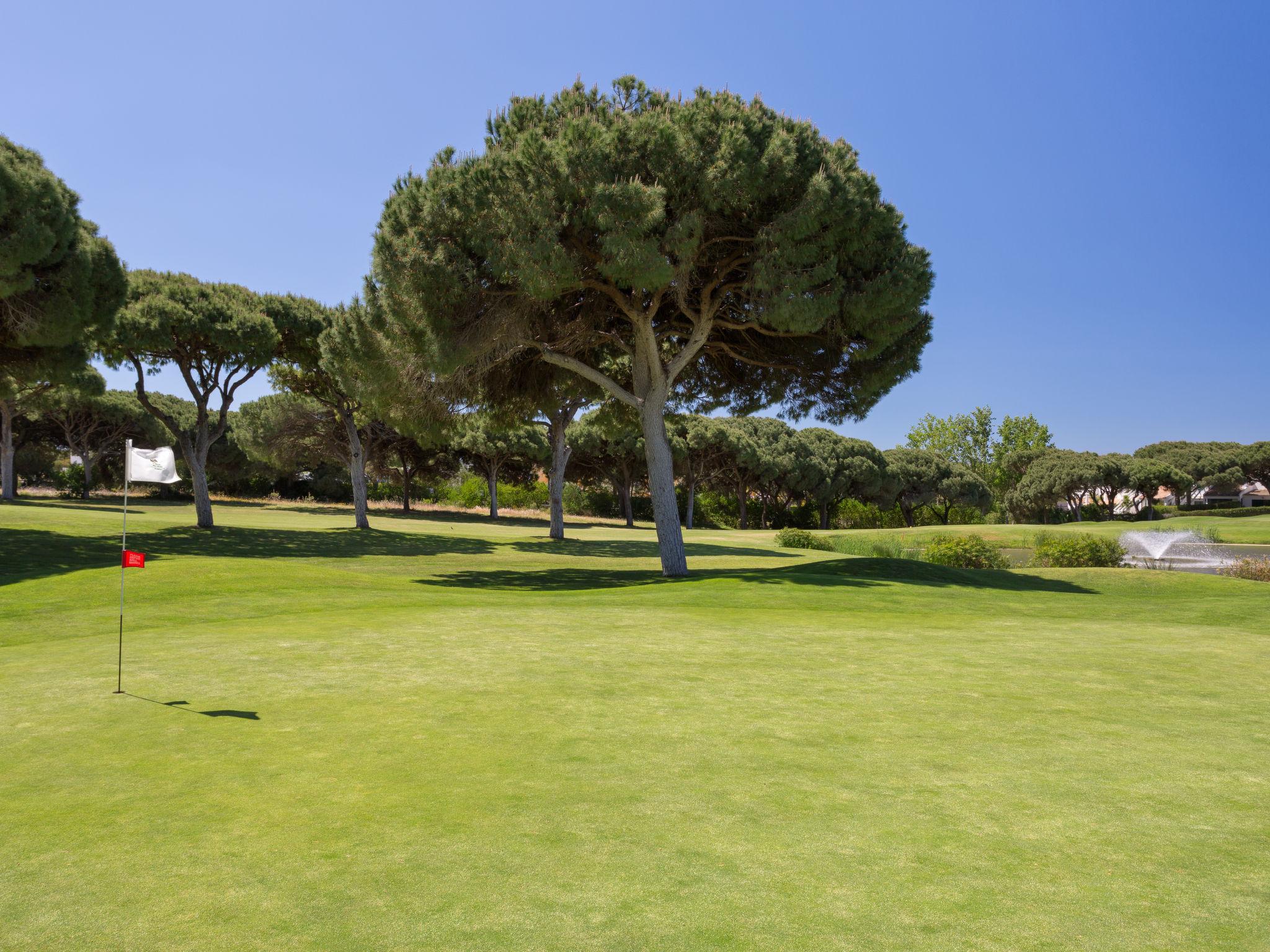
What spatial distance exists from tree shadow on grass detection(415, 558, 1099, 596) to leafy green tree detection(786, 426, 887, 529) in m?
41.6

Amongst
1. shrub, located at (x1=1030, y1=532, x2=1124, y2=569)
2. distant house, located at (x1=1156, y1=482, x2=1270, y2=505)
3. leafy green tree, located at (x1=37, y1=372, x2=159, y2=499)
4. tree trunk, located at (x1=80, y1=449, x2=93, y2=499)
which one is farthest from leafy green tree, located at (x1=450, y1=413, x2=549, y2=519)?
distant house, located at (x1=1156, y1=482, x2=1270, y2=505)

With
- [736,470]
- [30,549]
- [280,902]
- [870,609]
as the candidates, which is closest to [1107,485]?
[736,470]

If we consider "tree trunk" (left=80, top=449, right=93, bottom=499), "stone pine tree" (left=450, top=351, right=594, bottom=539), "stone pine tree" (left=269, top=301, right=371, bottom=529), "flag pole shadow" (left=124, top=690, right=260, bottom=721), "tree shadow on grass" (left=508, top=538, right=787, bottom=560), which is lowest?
"tree shadow on grass" (left=508, top=538, right=787, bottom=560)

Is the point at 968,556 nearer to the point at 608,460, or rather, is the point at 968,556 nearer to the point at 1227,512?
the point at 608,460

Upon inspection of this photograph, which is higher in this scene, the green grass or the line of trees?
the line of trees

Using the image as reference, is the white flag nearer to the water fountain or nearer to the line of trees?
the line of trees

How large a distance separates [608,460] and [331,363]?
108 feet

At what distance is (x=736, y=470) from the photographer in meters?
64.9

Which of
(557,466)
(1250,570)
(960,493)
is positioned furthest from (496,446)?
(1250,570)

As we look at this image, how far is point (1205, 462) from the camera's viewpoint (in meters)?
85.1

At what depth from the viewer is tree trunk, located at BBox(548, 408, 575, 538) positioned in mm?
38469

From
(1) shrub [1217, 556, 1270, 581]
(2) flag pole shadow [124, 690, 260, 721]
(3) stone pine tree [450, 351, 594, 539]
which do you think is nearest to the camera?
(2) flag pole shadow [124, 690, 260, 721]

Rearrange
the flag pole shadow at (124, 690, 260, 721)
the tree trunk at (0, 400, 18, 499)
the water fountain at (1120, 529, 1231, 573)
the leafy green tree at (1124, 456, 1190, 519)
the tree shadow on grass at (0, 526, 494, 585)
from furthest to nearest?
the leafy green tree at (1124, 456, 1190, 519) → the tree trunk at (0, 400, 18, 499) → the water fountain at (1120, 529, 1231, 573) → the tree shadow on grass at (0, 526, 494, 585) → the flag pole shadow at (124, 690, 260, 721)

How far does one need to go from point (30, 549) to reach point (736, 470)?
48690 millimetres
